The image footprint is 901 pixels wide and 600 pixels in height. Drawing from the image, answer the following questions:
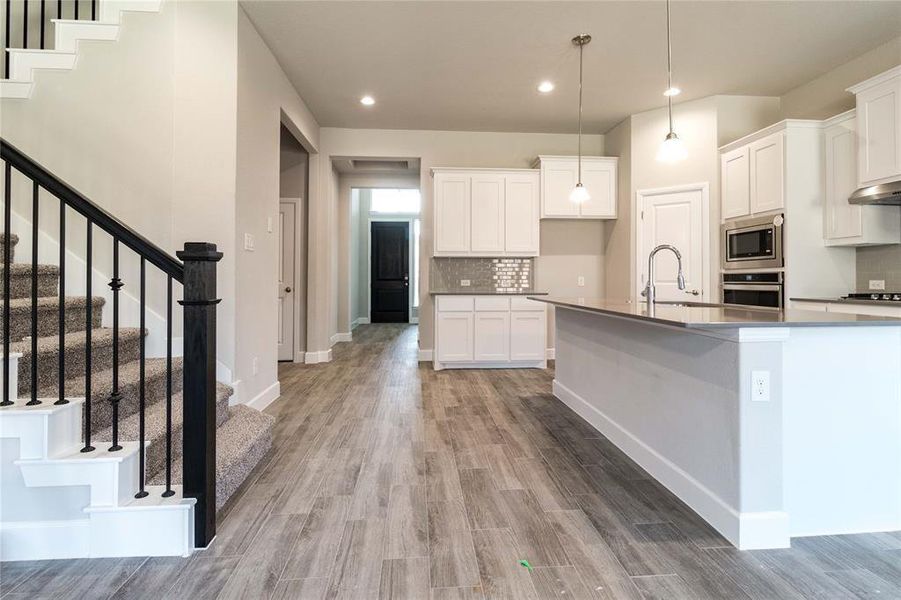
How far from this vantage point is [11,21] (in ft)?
9.11

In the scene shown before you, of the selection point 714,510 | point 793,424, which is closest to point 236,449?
point 714,510

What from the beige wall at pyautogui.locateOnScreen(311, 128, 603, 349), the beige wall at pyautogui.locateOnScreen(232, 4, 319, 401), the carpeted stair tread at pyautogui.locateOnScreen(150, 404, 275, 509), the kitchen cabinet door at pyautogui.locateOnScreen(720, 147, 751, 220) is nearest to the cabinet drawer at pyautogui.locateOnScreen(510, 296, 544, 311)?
the beige wall at pyautogui.locateOnScreen(311, 128, 603, 349)

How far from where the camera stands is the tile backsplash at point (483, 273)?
5422mm

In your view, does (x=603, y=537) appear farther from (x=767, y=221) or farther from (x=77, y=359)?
(x=767, y=221)

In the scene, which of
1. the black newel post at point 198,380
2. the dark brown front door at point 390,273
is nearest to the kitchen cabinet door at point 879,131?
the black newel post at point 198,380

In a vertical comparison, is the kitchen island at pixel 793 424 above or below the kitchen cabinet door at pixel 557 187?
below

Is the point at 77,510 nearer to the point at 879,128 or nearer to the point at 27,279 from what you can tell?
the point at 27,279

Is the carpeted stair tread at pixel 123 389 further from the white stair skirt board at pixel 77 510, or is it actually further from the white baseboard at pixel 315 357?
the white baseboard at pixel 315 357

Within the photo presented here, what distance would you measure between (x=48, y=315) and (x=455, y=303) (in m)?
3.51

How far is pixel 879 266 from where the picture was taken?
3527 millimetres

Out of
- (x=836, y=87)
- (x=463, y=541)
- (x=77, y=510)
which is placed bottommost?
(x=463, y=541)

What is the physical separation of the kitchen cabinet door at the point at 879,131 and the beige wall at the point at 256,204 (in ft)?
14.9

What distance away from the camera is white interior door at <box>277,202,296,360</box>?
539cm

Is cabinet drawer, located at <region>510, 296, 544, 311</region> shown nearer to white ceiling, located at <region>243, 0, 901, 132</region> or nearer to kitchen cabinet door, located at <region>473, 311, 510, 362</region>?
kitchen cabinet door, located at <region>473, 311, 510, 362</region>
